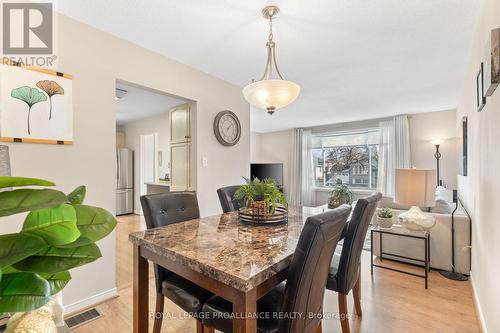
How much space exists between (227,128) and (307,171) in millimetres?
4086

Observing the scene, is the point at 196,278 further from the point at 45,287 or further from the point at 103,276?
the point at 103,276

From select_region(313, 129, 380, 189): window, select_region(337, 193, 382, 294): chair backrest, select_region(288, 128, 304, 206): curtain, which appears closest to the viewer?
select_region(337, 193, 382, 294): chair backrest

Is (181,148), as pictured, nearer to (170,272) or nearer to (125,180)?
(170,272)

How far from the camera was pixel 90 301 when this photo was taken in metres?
2.06

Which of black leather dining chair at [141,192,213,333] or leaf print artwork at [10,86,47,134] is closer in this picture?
black leather dining chair at [141,192,213,333]

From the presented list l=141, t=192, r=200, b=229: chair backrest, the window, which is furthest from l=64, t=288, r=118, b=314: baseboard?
the window

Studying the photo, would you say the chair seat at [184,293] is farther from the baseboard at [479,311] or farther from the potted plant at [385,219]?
the potted plant at [385,219]

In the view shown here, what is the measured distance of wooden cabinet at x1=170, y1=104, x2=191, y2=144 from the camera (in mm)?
3076

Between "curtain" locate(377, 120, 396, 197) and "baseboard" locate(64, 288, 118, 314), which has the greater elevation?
"curtain" locate(377, 120, 396, 197)

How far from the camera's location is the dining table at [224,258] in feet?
2.98

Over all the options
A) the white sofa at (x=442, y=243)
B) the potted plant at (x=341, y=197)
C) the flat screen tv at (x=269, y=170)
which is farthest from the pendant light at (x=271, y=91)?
the flat screen tv at (x=269, y=170)

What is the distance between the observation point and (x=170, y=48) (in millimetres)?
2469

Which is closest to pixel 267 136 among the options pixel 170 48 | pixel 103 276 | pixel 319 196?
pixel 319 196

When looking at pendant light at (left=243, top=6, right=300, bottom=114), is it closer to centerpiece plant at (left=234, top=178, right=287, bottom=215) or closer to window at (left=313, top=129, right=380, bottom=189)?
centerpiece plant at (left=234, top=178, right=287, bottom=215)
